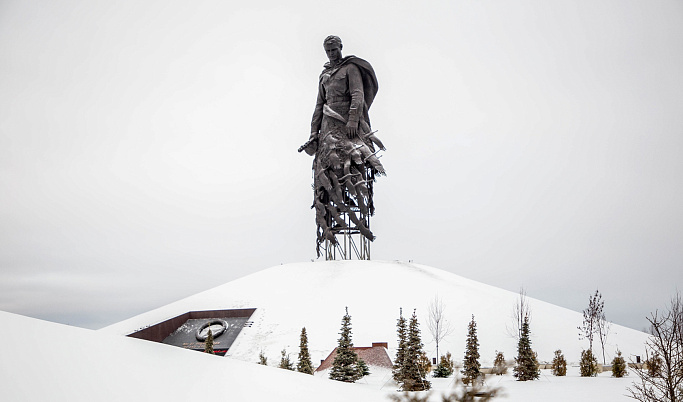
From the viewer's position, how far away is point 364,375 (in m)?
16.6

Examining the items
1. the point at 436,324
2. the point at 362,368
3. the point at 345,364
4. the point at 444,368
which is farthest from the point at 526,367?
the point at 345,364

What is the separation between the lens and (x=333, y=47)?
29.1 m

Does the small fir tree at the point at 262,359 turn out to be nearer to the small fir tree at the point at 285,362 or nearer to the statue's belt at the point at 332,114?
the small fir tree at the point at 285,362

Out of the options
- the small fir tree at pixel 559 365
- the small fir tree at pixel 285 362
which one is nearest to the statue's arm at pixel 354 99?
the small fir tree at pixel 285 362

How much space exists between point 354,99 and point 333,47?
9.79ft

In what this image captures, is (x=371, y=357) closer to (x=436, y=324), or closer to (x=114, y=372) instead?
(x=436, y=324)

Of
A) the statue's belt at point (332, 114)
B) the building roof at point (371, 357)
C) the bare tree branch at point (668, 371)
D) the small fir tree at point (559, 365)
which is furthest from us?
the statue's belt at point (332, 114)

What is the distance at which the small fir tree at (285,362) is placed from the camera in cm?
1650

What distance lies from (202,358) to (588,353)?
16.6 metres

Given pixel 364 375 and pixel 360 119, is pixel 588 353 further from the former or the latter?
pixel 360 119

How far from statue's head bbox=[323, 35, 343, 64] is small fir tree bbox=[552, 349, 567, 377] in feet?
58.3

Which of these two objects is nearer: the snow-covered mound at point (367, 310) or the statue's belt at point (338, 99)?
the snow-covered mound at point (367, 310)

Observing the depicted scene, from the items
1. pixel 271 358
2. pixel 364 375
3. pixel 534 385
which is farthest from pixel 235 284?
pixel 534 385

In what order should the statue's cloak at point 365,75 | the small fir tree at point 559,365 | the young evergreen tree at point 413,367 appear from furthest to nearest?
the statue's cloak at point 365,75 < the small fir tree at point 559,365 < the young evergreen tree at point 413,367
